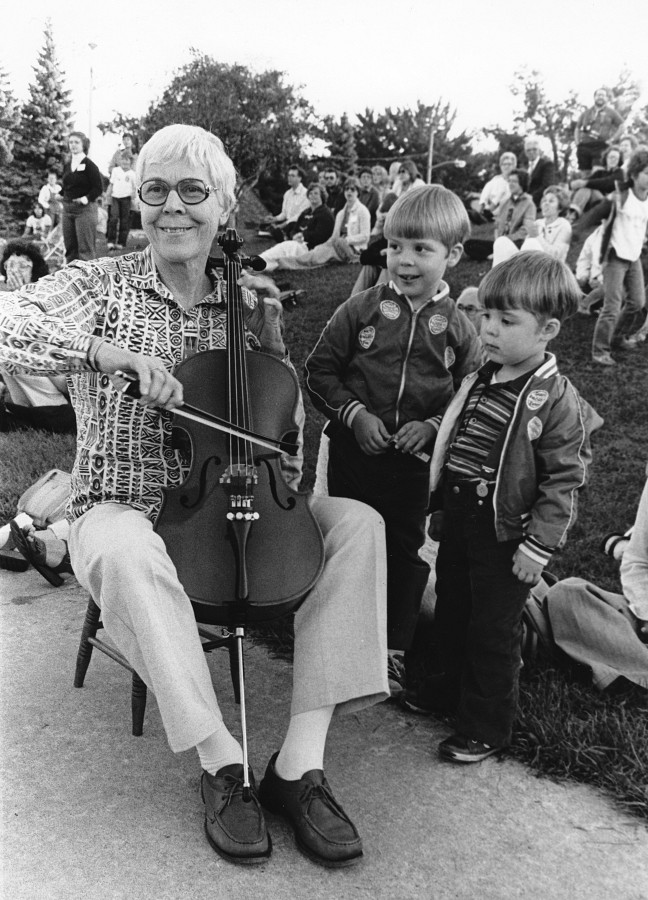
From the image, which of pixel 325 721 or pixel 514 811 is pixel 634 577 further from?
pixel 325 721

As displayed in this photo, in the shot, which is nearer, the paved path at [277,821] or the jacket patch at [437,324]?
the paved path at [277,821]

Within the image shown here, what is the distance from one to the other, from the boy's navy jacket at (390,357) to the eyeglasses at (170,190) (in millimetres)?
592

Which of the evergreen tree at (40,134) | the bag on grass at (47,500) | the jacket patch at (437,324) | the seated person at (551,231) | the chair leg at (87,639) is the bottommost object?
the chair leg at (87,639)

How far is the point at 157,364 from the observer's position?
2.13m

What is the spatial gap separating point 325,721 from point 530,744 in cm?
68

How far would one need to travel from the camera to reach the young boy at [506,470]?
7.65 feet

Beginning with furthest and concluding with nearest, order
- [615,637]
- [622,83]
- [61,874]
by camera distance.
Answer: [622,83], [615,637], [61,874]

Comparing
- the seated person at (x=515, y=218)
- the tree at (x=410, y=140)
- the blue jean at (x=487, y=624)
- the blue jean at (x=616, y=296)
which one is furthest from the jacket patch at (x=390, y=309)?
the tree at (x=410, y=140)

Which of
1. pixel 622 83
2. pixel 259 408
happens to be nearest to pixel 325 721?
pixel 259 408

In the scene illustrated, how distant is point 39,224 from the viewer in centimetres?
1517

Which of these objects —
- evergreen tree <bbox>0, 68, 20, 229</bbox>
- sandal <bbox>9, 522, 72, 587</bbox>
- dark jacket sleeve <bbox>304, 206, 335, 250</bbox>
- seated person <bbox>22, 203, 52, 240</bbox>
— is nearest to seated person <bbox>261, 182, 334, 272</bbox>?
dark jacket sleeve <bbox>304, 206, 335, 250</bbox>

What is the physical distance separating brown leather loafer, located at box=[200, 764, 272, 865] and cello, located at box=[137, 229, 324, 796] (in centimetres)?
4

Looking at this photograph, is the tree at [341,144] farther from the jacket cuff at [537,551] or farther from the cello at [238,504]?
the jacket cuff at [537,551]

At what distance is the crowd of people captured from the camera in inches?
80.0
